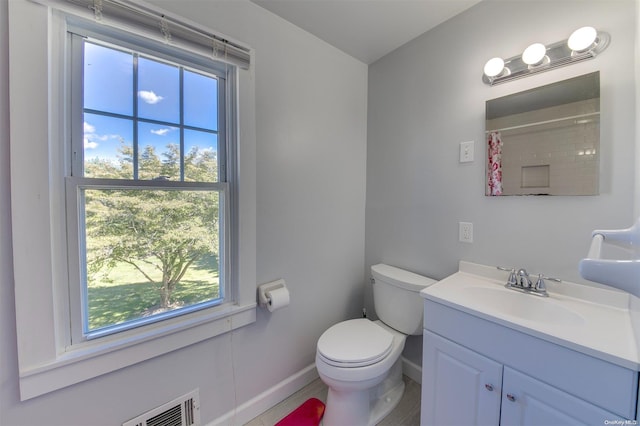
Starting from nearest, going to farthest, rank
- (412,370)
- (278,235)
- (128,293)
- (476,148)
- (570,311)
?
1. (570,311)
2. (128,293)
3. (476,148)
4. (278,235)
5. (412,370)

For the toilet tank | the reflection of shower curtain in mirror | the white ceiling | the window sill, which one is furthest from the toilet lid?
the white ceiling

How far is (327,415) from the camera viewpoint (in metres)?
1.33

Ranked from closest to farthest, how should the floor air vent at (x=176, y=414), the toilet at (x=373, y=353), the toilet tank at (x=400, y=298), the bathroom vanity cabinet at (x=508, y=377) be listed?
the bathroom vanity cabinet at (x=508, y=377) → the floor air vent at (x=176, y=414) → the toilet at (x=373, y=353) → the toilet tank at (x=400, y=298)

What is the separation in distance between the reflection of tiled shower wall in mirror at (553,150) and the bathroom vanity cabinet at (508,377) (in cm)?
63

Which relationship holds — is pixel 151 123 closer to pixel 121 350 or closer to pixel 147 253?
pixel 147 253

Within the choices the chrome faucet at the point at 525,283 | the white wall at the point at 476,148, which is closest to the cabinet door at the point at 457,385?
the chrome faucet at the point at 525,283

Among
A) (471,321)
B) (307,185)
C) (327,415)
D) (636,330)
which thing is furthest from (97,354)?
(636,330)

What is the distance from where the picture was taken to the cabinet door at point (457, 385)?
0.95 meters

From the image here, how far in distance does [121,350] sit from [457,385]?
1441mm

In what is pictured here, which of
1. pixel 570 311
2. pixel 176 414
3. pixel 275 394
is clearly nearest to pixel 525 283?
pixel 570 311

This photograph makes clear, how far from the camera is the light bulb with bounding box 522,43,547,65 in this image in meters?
1.11

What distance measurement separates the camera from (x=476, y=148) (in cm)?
138

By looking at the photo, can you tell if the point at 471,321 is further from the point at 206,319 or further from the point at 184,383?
the point at 184,383

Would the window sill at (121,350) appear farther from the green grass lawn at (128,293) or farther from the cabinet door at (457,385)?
the cabinet door at (457,385)
